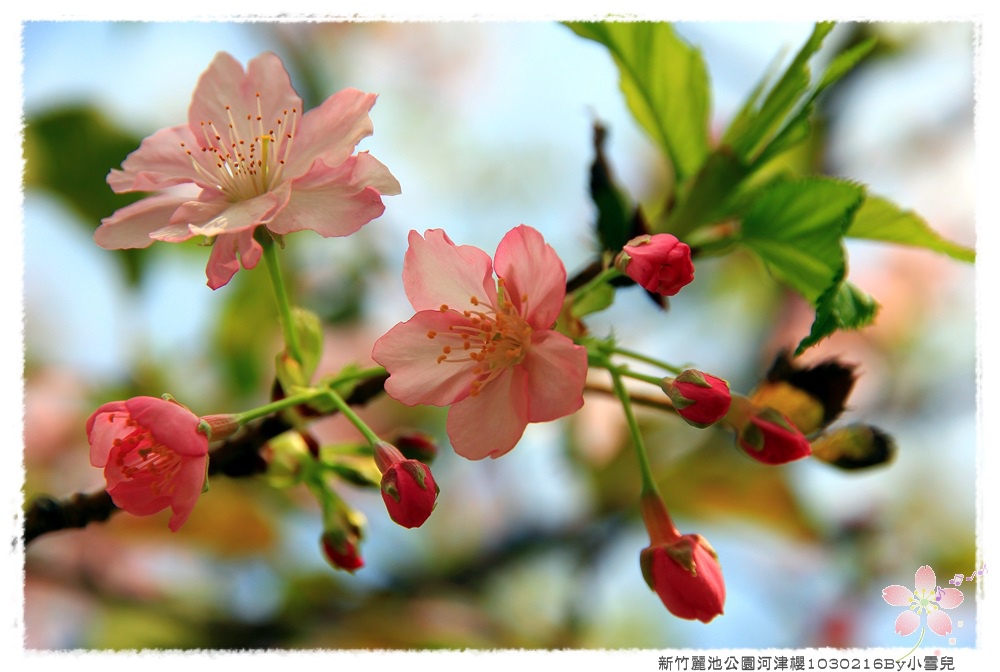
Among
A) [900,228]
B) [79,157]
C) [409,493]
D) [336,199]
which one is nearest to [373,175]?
[336,199]

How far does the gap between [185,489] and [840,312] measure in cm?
51

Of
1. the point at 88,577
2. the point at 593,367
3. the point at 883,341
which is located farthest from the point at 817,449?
the point at 88,577

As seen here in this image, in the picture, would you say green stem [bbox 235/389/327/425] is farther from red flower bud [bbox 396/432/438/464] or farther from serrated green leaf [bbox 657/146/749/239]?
serrated green leaf [bbox 657/146/749/239]

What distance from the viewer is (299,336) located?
2.38 feet

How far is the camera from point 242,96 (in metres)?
0.73

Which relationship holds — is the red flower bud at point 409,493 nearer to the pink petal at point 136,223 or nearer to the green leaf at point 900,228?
the pink petal at point 136,223

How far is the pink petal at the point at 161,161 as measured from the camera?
0.70m

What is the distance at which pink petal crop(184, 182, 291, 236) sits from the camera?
1.99ft

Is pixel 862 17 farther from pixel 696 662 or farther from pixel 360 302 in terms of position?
pixel 360 302

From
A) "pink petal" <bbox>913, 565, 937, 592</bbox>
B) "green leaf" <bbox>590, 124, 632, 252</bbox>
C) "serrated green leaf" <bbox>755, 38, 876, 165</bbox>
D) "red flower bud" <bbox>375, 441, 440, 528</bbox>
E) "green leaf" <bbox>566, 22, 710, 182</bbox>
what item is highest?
"green leaf" <bbox>566, 22, 710, 182</bbox>

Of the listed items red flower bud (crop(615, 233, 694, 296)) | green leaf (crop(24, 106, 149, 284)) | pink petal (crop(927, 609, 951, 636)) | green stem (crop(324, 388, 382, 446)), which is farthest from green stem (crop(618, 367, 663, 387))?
green leaf (crop(24, 106, 149, 284))

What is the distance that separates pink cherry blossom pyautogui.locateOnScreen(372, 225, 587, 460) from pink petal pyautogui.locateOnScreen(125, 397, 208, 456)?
0.47 ft

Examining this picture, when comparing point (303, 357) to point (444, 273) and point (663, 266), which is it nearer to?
point (444, 273)

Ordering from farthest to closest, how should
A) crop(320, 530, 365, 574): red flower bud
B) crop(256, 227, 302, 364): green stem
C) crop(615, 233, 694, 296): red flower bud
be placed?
crop(320, 530, 365, 574): red flower bud
crop(256, 227, 302, 364): green stem
crop(615, 233, 694, 296): red flower bud
